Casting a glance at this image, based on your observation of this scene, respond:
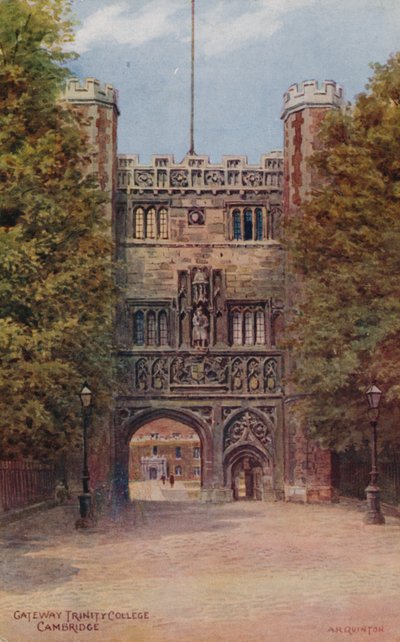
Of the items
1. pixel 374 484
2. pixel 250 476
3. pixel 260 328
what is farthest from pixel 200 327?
pixel 374 484

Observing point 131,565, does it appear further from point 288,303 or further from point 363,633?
point 288,303

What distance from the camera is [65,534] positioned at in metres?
20.5

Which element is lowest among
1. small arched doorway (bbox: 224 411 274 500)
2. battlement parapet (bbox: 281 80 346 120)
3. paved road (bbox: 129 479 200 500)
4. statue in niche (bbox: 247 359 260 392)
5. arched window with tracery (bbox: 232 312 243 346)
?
paved road (bbox: 129 479 200 500)

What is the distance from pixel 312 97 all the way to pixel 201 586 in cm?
2072

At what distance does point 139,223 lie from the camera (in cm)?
3416

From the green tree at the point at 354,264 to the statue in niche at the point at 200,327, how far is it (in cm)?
869

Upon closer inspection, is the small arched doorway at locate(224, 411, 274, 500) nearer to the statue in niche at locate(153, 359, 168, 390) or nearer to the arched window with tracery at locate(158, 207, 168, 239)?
the statue in niche at locate(153, 359, 168, 390)

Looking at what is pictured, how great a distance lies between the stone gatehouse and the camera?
33656 mm

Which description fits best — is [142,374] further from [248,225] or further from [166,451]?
[166,451]

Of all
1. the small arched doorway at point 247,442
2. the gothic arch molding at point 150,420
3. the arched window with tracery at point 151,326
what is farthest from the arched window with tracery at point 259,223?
the gothic arch molding at point 150,420

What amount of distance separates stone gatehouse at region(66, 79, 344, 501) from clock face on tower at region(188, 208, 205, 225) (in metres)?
0.03

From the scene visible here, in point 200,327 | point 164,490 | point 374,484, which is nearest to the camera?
point 374,484

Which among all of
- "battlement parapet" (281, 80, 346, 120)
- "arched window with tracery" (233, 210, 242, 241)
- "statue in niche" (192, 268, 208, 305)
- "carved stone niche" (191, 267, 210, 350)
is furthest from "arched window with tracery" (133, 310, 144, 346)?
"battlement parapet" (281, 80, 346, 120)

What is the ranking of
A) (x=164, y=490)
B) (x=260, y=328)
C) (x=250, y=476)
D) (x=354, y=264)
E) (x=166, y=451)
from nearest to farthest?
1. (x=354, y=264)
2. (x=260, y=328)
3. (x=250, y=476)
4. (x=164, y=490)
5. (x=166, y=451)
